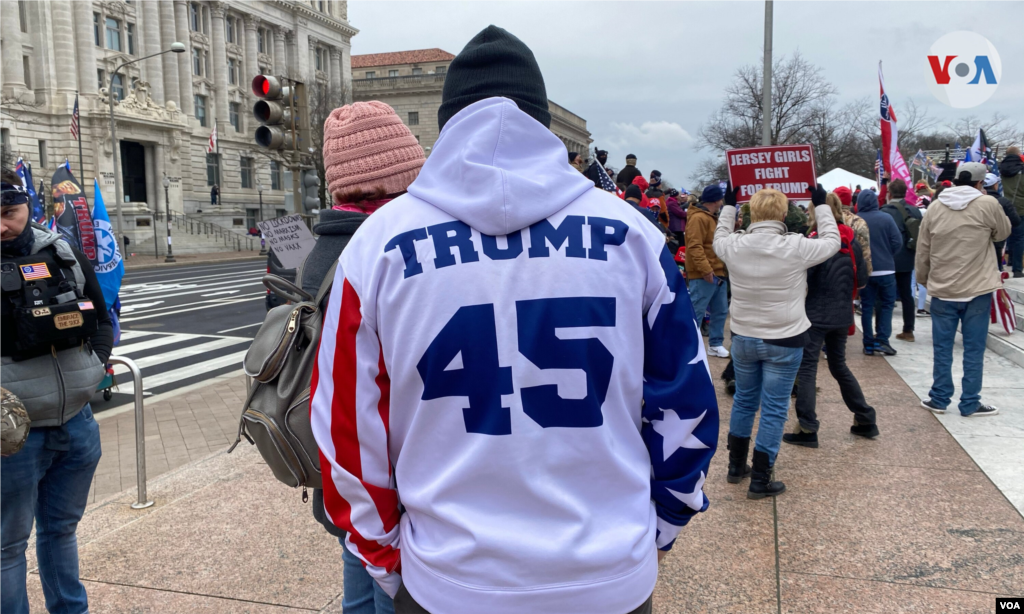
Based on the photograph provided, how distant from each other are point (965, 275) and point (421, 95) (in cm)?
7857

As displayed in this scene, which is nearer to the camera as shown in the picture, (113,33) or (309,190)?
(309,190)

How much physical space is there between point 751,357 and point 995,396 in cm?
372

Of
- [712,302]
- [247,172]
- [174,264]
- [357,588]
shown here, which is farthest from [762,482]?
[247,172]

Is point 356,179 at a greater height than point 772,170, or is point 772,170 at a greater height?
point 772,170

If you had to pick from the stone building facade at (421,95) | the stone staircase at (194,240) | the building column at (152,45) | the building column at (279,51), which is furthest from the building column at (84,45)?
the stone building facade at (421,95)

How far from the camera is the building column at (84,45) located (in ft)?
153

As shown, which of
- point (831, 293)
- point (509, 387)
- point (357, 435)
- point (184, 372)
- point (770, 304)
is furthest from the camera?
point (184, 372)

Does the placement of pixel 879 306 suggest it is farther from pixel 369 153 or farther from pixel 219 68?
pixel 219 68

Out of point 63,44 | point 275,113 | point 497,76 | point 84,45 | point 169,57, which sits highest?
point 169,57

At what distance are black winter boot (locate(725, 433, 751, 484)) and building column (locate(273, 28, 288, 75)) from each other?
227 feet

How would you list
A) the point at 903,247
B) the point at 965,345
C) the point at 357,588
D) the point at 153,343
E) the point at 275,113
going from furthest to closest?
the point at 153,343, the point at 903,247, the point at 275,113, the point at 965,345, the point at 357,588

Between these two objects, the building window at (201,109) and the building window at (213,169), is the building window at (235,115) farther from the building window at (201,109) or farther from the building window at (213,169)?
the building window at (213,169)

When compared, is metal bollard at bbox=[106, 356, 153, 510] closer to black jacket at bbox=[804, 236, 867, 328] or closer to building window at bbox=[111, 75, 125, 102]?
black jacket at bbox=[804, 236, 867, 328]

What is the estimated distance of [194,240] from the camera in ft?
158
